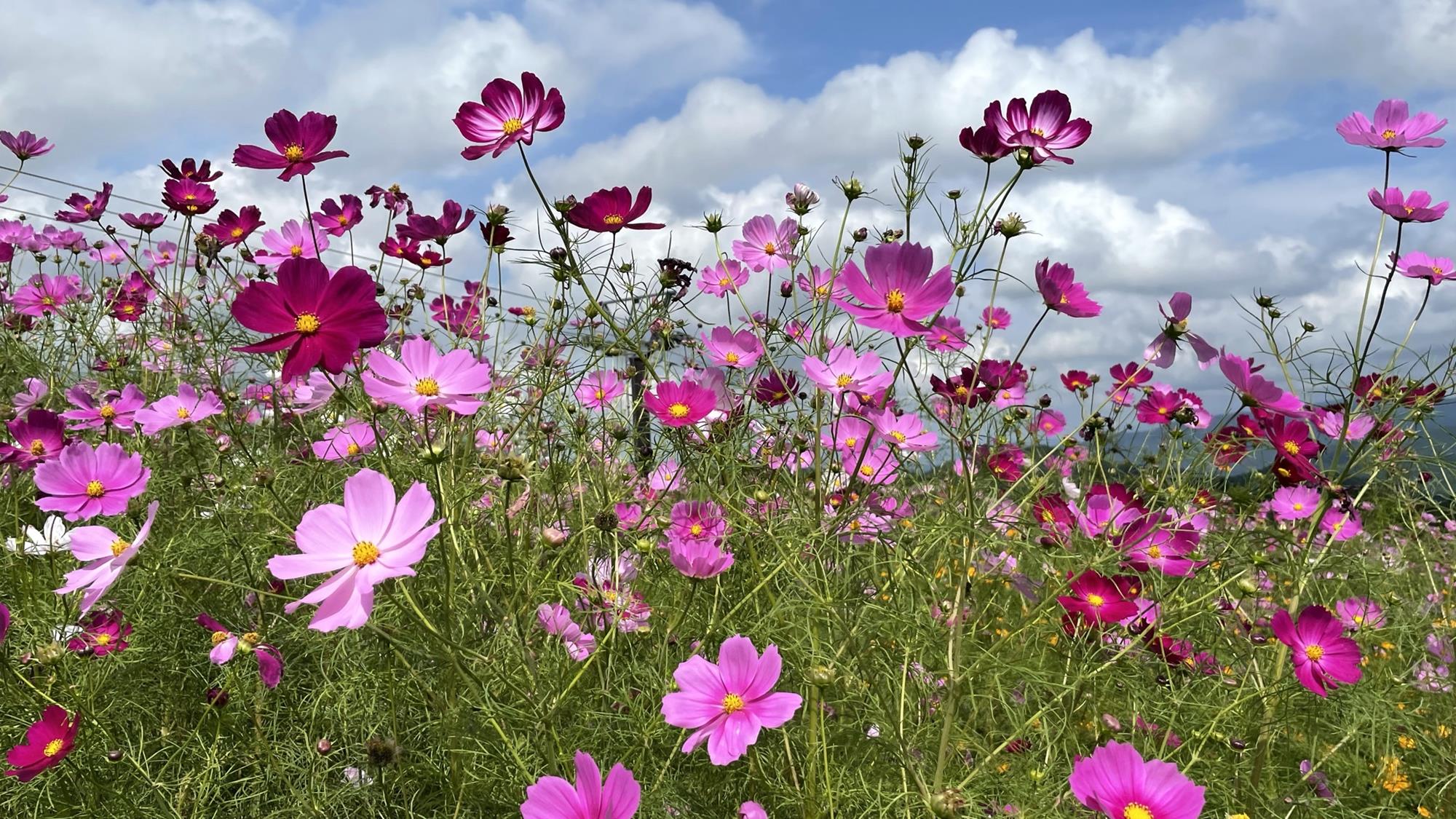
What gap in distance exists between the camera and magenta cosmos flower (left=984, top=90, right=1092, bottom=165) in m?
1.04

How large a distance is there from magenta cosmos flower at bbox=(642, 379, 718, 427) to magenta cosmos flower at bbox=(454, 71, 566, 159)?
34 centimetres

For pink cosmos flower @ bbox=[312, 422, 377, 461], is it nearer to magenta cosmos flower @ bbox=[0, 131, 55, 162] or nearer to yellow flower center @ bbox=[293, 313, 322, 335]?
yellow flower center @ bbox=[293, 313, 322, 335]

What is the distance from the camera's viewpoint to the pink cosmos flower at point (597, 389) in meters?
1.54

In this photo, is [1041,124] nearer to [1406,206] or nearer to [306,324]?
[1406,206]

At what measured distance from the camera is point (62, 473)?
1.20 meters

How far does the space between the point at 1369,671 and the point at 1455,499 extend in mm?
516

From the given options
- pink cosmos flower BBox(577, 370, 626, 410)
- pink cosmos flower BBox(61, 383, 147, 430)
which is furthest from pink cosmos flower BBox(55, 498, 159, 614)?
pink cosmos flower BBox(577, 370, 626, 410)

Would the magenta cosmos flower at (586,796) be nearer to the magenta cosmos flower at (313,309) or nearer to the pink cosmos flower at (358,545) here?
the pink cosmos flower at (358,545)

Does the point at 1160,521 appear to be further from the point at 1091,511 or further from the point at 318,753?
the point at 318,753

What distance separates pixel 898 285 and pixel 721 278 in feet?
2.16

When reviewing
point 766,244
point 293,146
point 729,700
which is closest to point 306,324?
point 293,146

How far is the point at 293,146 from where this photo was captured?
42.1 inches

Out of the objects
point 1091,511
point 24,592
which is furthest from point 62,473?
point 1091,511

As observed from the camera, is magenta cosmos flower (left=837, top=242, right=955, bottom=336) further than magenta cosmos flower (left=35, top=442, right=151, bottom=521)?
No
